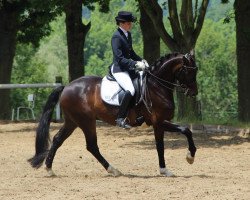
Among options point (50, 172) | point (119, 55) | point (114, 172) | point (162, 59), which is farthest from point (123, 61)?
point (50, 172)

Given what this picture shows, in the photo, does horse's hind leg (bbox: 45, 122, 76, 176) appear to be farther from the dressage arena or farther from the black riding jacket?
the black riding jacket

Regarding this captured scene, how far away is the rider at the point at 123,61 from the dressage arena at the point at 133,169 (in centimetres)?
122

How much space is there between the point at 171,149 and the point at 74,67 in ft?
37.6

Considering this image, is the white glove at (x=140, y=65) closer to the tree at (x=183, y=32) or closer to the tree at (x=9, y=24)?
the tree at (x=183, y=32)

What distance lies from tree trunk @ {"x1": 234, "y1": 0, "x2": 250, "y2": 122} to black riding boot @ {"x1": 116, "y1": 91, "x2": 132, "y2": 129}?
37.6 feet

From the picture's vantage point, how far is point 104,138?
19.6 metres

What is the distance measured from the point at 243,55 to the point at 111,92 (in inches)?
464

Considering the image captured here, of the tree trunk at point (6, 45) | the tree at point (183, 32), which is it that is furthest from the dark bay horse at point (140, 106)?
the tree trunk at point (6, 45)

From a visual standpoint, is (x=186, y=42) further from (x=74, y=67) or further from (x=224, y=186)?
(x=224, y=186)

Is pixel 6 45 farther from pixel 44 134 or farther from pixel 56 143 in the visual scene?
pixel 56 143

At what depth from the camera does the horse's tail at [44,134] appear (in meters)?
12.5

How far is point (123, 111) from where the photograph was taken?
11.9 m

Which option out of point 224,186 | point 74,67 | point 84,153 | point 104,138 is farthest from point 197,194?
point 74,67

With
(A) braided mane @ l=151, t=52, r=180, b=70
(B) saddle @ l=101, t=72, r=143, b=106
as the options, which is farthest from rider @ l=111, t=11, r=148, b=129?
(A) braided mane @ l=151, t=52, r=180, b=70
